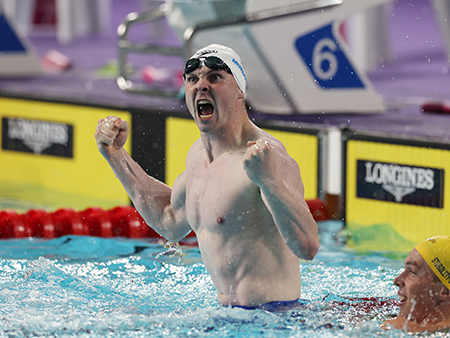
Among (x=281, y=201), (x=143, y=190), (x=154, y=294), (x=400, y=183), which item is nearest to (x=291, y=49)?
(x=400, y=183)

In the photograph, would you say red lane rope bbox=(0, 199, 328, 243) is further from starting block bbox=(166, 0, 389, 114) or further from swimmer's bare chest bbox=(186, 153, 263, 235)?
swimmer's bare chest bbox=(186, 153, 263, 235)

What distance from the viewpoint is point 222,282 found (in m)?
2.93

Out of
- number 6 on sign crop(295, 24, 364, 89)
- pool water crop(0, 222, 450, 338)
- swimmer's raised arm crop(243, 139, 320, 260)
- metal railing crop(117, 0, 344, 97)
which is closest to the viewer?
swimmer's raised arm crop(243, 139, 320, 260)

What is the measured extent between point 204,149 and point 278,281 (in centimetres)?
57

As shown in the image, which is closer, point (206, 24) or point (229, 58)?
point (229, 58)

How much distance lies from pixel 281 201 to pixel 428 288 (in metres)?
0.69

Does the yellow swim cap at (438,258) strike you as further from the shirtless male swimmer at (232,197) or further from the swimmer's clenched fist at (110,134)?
the swimmer's clenched fist at (110,134)

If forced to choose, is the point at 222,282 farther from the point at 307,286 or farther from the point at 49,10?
the point at 49,10

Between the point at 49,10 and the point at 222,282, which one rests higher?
the point at 49,10

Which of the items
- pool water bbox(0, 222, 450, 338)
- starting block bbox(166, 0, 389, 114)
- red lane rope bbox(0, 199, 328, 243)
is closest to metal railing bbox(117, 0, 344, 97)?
starting block bbox(166, 0, 389, 114)

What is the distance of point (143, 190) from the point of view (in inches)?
125

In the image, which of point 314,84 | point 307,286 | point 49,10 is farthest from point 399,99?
point 49,10

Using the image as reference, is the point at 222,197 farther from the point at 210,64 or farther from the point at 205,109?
the point at 210,64

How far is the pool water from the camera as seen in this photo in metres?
2.89
